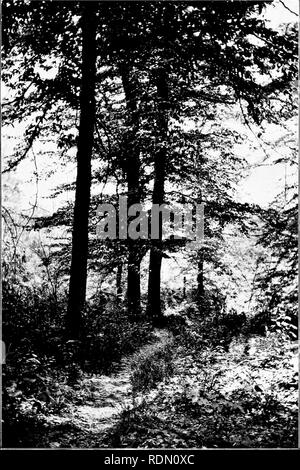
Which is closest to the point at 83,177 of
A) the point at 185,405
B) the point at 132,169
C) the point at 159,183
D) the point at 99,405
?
the point at 99,405

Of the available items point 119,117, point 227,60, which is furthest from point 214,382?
point 119,117

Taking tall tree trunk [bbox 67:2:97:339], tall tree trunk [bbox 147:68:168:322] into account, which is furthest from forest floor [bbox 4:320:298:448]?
tall tree trunk [bbox 147:68:168:322]

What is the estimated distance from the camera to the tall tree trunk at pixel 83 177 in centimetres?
795

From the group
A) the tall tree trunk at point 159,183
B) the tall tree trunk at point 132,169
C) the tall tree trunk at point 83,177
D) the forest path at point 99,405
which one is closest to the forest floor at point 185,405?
the forest path at point 99,405

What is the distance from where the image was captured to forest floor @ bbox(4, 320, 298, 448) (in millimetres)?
5051

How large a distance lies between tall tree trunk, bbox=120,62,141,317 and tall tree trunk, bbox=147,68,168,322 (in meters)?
0.60

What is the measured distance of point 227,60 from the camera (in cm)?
660

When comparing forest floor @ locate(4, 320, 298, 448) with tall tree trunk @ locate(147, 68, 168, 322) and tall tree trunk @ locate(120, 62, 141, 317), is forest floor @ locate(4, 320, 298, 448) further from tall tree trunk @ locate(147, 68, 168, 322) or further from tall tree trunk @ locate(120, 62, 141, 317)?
tall tree trunk @ locate(147, 68, 168, 322)

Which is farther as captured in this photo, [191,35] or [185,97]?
[185,97]

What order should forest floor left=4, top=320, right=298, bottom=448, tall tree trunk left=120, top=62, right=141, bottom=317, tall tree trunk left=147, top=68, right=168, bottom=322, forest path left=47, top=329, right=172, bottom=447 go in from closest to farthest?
forest floor left=4, top=320, right=298, bottom=448 → forest path left=47, top=329, right=172, bottom=447 → tall tree trunk left=147, top=68, right=168, bottom=322 → tall tree trunk left=120, top=62, right=141, bottom=317

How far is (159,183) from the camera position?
1343 centimetres

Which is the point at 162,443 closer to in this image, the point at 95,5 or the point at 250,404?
the point at 250,404

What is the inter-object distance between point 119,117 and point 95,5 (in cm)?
471

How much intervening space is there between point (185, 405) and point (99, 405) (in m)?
1.48
